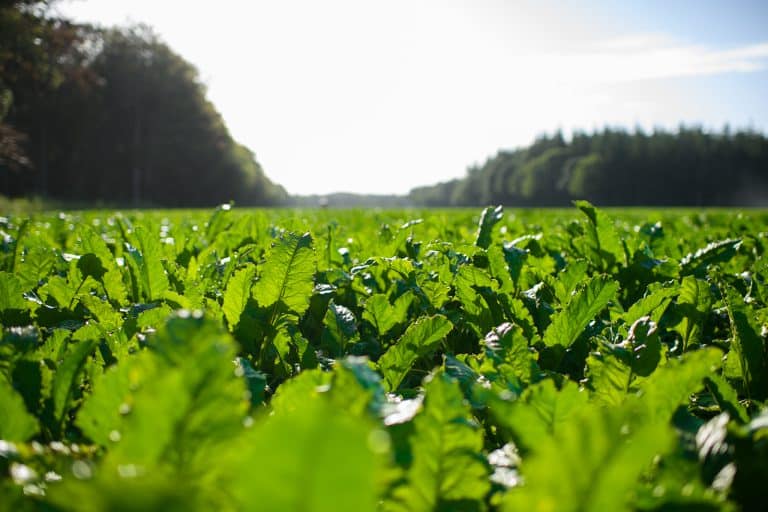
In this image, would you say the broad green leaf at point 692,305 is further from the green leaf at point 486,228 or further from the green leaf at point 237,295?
the green leaf at point 237,295

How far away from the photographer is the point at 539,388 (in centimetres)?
76

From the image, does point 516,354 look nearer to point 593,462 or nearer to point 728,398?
point 728,398

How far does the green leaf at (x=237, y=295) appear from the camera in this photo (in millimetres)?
1286

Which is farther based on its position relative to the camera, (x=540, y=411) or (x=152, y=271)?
(x=152, y=271)

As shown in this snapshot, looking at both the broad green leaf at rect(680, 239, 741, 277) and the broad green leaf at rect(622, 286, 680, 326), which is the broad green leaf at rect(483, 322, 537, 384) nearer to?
the broad green leaf at rect(622, 286, 680, 326)

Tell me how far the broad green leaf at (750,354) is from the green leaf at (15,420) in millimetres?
1325

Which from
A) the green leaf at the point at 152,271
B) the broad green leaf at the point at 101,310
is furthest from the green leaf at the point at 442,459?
the green leaf at the point at 152,271

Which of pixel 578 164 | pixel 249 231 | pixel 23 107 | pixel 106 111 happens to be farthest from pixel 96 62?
pixel 578 164

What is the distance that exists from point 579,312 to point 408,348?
451mm

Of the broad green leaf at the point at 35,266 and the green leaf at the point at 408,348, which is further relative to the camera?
the broad green leaf at the point at 35,266

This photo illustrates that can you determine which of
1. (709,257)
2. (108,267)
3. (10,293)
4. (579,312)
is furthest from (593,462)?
(709,257)

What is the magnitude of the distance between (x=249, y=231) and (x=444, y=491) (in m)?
2.53

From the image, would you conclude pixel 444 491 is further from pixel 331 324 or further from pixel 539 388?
pixel 331 324

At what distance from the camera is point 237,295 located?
130cm
